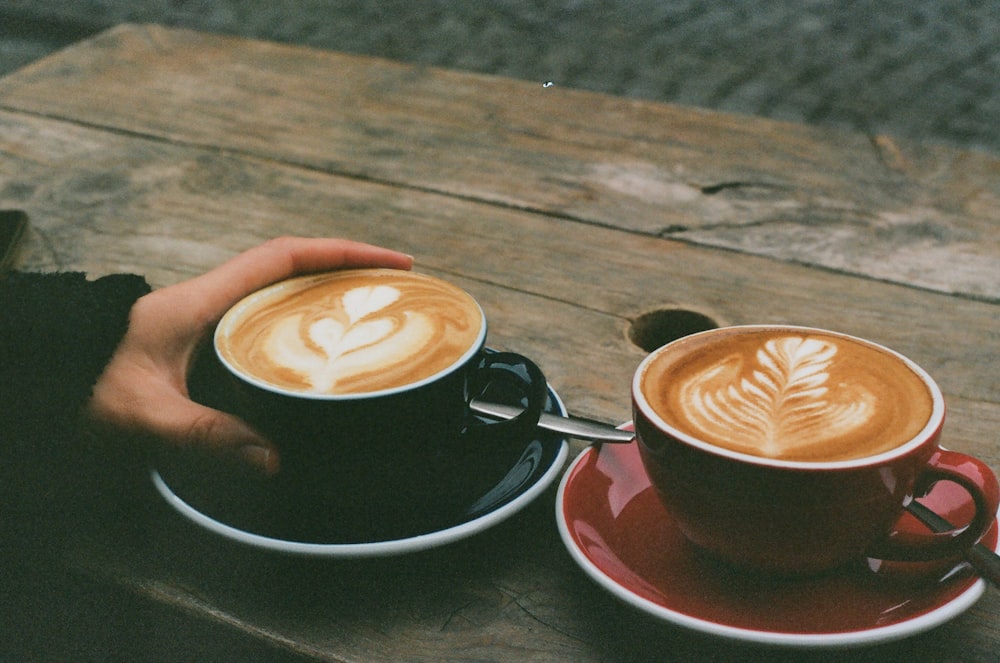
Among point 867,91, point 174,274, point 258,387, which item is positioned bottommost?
point 867,91

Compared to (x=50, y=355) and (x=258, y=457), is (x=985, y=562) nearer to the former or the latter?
(x=258, y=457)

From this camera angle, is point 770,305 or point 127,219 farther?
point 127,219

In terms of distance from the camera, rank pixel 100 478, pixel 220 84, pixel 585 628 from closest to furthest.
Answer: pixel 585 628 → pixel 100 478 → pixel 220 84

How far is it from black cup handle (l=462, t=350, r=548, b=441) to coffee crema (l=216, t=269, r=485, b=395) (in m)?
0.03

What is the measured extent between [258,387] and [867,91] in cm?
315

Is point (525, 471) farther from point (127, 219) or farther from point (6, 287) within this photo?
point (127, 219)

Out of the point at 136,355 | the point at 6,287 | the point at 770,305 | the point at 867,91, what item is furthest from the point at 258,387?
the point at 867,91

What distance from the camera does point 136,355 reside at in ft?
2.60

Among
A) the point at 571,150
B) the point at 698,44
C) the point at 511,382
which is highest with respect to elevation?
the point at 511,382

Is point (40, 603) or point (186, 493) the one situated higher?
A: point (186, 493)

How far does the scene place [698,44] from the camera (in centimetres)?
368

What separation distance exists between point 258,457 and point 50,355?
23cm

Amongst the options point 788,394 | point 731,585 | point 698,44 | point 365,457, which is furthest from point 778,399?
point 698,44

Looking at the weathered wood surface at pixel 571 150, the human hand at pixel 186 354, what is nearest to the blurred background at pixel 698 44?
the weathered wood surface at pixel 571 150
